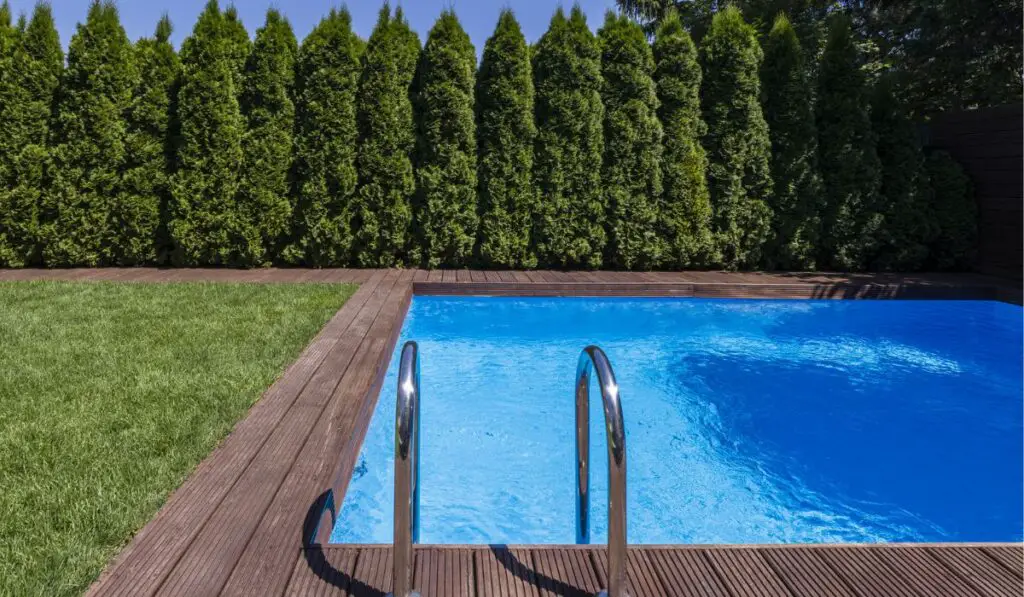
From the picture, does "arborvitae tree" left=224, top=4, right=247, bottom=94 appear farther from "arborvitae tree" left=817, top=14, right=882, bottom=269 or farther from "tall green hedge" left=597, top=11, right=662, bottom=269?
"arborvitae tree" left=817, top=14, right=882, bottom=269

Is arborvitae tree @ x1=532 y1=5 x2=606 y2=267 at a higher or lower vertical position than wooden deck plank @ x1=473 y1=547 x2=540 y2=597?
higher

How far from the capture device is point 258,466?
8.90 feet

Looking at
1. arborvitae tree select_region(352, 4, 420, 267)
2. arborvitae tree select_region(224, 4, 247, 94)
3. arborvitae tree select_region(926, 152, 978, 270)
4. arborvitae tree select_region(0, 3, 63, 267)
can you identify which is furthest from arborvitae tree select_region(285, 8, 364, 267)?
arborvitae tree select_region(926, 152, 978, 270)

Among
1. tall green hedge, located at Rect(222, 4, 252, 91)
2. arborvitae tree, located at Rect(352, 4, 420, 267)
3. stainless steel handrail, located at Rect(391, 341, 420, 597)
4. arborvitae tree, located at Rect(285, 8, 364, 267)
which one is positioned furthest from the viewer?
arborvitae tree, located at Rect(352, 4, 420, 267)

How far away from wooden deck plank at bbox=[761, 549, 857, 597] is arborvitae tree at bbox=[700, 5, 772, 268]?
8020 millimetres

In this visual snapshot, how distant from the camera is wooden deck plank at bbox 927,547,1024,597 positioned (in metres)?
2.01

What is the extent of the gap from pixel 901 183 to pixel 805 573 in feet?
30.6

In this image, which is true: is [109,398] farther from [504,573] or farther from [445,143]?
[445,143]

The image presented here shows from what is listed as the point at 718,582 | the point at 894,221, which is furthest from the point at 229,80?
the point at 894,221

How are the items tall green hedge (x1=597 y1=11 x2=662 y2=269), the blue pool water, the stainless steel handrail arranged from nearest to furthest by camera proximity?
the stainless steel handrail, the blue pool water, tall green hedge (x1=597 y1=11 x2=662 y2=269)

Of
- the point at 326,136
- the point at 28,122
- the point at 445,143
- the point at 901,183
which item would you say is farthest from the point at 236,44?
the point at 901,183

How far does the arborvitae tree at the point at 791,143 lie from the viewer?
948 cm

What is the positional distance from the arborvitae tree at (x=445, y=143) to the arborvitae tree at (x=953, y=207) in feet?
22.5

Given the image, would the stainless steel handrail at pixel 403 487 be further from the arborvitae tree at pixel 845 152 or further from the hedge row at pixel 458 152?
the arborvitae tree at pixel 845 152
